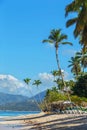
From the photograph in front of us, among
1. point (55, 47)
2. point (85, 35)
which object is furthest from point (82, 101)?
point (85, 35)

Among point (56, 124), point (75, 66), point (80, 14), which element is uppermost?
point (75, 66)

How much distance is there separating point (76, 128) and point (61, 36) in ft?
134

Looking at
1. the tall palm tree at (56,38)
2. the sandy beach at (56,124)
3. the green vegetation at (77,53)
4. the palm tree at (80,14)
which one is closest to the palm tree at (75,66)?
the green vegetation at (77,53)

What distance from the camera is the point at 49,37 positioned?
69938 millimetres

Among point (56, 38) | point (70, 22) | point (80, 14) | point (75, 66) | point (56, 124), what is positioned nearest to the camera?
point (80, 14)

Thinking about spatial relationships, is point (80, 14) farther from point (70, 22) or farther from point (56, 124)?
point (56, 124)

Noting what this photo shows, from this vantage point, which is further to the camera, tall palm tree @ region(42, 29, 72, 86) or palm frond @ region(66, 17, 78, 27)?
tall palm tree @ region(42, 29, 72, 86)

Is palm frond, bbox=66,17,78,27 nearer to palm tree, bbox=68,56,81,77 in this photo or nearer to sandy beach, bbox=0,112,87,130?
sandy beach, bbox=0,112,87,130

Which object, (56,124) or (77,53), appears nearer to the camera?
(56,124)

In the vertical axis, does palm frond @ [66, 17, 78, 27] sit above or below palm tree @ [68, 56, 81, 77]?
below

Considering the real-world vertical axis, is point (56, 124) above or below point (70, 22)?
below

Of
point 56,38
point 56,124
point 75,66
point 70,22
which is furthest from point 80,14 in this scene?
point 75,66

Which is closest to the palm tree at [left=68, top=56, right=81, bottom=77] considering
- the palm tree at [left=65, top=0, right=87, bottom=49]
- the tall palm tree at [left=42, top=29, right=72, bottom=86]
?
the tall palm tree at [left=42, top=29, right=72, bottom=86]

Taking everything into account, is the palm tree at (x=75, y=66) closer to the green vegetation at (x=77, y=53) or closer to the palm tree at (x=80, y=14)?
the green vegetation at (x=77, y=53)
